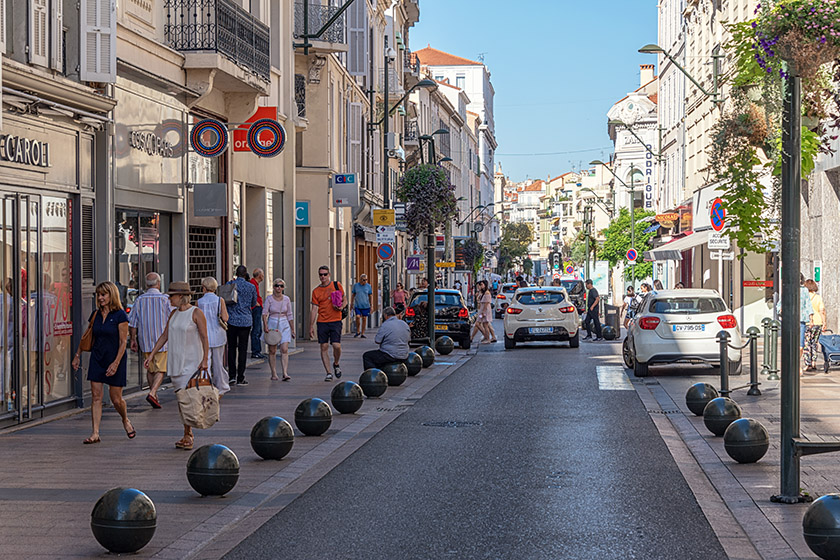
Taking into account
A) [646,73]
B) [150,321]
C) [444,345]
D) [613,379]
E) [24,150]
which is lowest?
[613,379]

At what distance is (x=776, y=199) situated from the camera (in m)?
18.9

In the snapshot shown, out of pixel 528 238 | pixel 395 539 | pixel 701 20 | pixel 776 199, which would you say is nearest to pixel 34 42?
pixel 395 539

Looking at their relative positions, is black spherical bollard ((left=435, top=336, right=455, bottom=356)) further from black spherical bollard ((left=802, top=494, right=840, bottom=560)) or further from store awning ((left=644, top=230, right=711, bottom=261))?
black spherical bollard ((left=802, top=494, right=840, bottom=560))

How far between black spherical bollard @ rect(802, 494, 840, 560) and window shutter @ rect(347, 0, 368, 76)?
33712mm

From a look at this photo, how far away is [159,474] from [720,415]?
18.6 ft

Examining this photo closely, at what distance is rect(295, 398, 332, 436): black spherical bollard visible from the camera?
507 inches

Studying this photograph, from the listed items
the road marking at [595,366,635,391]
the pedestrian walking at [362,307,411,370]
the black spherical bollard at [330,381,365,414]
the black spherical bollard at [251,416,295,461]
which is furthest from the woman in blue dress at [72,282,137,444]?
the road marking at [595,366,635,391]

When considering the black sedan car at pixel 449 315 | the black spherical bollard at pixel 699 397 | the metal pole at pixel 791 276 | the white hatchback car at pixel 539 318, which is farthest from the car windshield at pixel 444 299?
the metal pole at pixel 791 276

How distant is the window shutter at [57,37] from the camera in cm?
1470

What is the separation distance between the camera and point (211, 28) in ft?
65.9

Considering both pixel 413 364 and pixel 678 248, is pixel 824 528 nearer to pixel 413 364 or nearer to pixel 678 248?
pixel 413 364

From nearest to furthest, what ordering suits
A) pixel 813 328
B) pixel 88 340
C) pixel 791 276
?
pixel 791 276 → pixel 88 340 → pixel 813 328

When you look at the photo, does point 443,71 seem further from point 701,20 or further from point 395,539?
point 395,539

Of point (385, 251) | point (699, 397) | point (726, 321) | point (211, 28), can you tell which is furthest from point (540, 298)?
point (699, 397)
